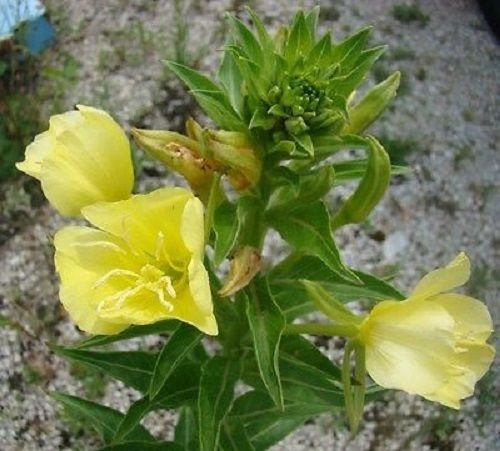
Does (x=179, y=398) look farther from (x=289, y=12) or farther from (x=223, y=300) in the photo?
(x=289, y=12)

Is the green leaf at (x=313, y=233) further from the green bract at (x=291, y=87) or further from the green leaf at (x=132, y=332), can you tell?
the green leaf at (x=132, y=332)

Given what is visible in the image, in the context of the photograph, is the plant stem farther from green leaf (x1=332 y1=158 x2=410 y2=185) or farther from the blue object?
the blue object

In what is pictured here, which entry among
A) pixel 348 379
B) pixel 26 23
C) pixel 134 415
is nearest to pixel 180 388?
pixel 134 415

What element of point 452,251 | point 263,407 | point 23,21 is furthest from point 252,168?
point 23,21

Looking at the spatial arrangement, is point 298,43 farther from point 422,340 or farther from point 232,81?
point 422,340

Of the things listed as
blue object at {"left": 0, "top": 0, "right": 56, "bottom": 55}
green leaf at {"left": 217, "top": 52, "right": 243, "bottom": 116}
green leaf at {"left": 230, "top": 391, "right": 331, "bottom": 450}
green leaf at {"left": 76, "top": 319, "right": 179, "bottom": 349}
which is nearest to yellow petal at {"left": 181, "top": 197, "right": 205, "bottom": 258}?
green leaf at {"left": 217, "top": 52, "right": 243, "bottom": 116}
